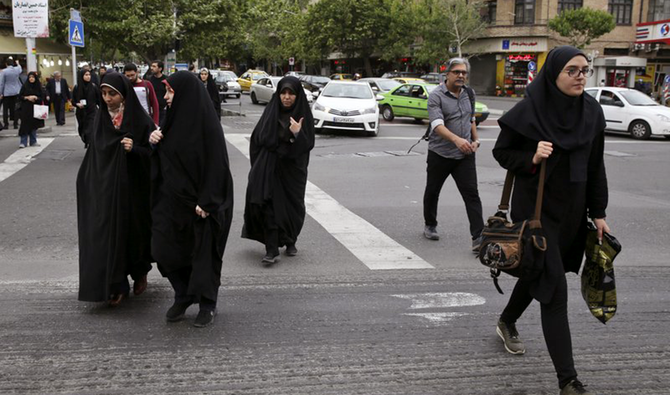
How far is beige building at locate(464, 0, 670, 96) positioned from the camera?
4734 centimetres

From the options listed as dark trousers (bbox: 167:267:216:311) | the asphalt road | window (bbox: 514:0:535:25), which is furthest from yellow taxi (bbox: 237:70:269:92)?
dark trousers (bbox: 167:267:216:311)

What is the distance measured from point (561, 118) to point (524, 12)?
160ft

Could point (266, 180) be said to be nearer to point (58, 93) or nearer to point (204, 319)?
point (204, 319)

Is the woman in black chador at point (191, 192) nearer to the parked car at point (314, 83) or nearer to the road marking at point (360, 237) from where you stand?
the road marking at point (360, 237)

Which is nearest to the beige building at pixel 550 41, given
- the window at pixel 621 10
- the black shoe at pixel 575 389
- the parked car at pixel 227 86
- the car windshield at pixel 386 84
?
the window at pixel 621 10

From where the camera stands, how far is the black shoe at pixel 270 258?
A: 20.1ft

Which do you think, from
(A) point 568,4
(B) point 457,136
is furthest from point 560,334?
(A) point 568,4

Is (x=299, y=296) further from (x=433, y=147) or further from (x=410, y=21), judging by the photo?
(x=410, y=21)

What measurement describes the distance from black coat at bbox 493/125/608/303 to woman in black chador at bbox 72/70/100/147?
9.62m

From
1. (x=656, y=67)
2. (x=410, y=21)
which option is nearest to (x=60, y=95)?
(x=410, y=21)

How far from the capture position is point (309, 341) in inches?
171

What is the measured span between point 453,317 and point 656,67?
4907 cm

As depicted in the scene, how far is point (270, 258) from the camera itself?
6148mm

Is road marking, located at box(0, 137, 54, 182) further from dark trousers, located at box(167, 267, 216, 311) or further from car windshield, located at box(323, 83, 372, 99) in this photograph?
car windshield, located at box(323, 83, 372, 99)
